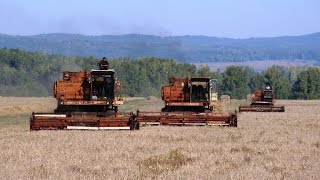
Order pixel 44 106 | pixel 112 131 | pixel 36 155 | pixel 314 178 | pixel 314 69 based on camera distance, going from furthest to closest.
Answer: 1. pixel 314 69
2. pixel 44 106
3. pixel 112 131
4. pixel 36 155
5. pixel 314 178

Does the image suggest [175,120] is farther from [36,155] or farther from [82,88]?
[36,155]

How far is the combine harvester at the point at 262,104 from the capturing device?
57.4 metres

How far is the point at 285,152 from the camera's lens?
1881 centimetres

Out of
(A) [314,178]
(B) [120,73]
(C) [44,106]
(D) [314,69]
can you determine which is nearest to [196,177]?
(A) [314,178]

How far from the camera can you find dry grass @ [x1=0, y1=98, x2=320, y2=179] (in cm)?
1375

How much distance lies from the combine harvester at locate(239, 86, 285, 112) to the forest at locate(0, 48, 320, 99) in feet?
234

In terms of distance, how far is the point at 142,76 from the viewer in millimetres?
160500

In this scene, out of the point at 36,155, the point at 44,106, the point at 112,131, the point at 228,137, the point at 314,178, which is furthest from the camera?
the point at 44,106

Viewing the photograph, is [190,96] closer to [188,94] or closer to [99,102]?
[188,94]

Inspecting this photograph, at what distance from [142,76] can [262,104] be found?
3920 inches

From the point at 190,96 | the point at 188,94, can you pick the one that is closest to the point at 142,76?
the point at 188,94

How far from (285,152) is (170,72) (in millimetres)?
150853

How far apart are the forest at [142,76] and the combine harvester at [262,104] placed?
2814 inches

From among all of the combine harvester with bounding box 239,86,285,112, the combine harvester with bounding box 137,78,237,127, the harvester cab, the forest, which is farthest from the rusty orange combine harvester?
the forest
